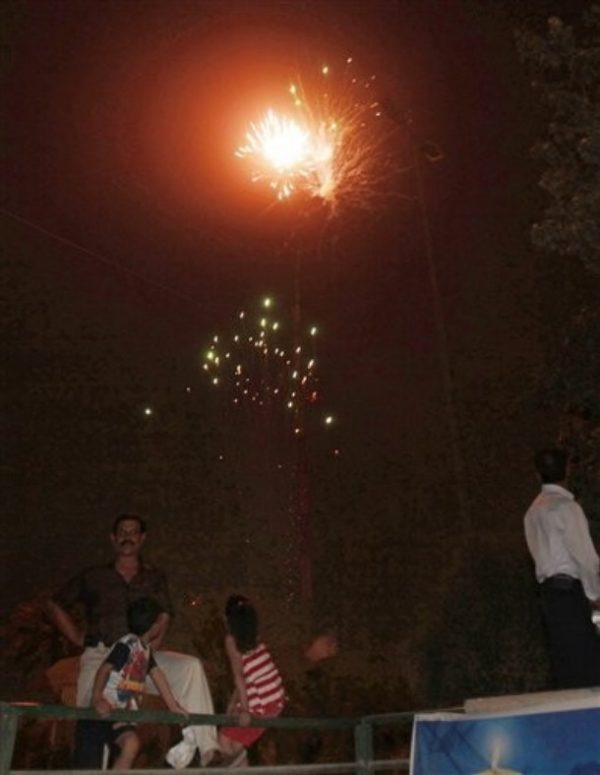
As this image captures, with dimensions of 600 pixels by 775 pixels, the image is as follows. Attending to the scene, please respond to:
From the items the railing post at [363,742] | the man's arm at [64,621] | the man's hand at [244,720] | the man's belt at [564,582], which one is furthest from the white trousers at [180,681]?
the man's belt at [564,582]

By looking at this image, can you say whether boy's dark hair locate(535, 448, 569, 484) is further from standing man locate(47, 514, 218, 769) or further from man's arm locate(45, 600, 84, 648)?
man's arm locate(45, 600, 84, 648)

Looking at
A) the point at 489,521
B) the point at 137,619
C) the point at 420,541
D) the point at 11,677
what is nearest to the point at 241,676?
the point at 137,619

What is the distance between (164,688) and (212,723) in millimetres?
694

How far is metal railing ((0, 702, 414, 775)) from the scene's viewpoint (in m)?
4.27

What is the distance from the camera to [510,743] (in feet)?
14.5

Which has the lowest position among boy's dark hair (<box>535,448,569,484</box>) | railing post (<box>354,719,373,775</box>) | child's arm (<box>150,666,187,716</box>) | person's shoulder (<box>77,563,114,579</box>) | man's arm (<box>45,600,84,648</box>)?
railing post (<box>354,719,373,775</box>)

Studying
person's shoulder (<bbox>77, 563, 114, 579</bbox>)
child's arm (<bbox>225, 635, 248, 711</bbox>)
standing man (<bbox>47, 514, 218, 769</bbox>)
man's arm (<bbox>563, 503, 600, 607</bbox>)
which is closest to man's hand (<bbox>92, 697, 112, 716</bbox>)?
standing man (<bbox>47, 514, 218, 769</bbox>)

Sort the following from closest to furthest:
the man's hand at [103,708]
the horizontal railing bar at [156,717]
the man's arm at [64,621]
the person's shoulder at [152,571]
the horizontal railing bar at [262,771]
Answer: the horizontal railing bar at [156,717]
the horizontal railing bar at [262,771]
the man's hand at [103,708]
the man's arm at [64,621]
the person's shoulder at [152,571]

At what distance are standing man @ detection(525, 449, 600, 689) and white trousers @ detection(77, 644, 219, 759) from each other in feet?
6.17

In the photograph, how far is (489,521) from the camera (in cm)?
2041

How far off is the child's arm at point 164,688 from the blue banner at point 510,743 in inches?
55.6

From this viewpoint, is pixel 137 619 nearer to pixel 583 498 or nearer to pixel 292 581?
pixel 583 498

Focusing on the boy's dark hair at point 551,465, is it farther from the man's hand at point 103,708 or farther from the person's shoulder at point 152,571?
the man's hand at point 103,708

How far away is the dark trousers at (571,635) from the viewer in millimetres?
5582
